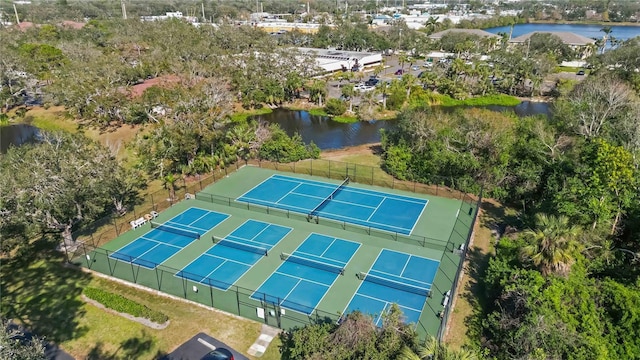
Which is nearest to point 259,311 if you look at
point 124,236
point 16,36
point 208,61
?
point 124,236

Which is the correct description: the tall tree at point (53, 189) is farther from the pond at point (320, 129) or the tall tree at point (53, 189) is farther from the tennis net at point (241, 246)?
the pond at point (320, 129)

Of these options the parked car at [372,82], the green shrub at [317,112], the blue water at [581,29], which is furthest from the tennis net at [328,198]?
the blue water at [581,29]

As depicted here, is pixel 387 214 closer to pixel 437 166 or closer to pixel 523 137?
pixel 437 166

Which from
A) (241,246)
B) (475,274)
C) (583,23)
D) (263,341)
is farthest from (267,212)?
(583,23)

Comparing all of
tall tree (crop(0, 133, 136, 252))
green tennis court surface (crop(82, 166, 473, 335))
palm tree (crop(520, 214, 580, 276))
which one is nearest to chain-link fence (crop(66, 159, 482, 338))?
green tennis court surface (crop(82, 166, 473, 335))

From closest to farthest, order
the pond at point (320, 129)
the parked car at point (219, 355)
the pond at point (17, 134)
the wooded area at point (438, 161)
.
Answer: the wooded area at point (438, 161)
the parked car at point (219, 355)
the pond at point (320, 129)
the pond at point (17, 134)

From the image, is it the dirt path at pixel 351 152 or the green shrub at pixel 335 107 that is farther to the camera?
the green shrub at pixel 335 107
